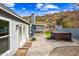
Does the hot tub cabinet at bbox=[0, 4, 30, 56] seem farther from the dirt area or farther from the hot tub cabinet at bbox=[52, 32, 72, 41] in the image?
the hot tub cabinet at bbox=[52, 32, 72, 41]

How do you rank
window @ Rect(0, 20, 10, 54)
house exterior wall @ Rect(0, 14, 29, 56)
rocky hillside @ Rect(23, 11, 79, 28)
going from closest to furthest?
window @ Rect(0, 20, 10, 54)
house exterior wall @ Rect(0, 14, 29, 56)
rocky hillside @ Rect(23, 11, 79, 28)

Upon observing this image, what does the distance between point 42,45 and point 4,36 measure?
76 centimetres

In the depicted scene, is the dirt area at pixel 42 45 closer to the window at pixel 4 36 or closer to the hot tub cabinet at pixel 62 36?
the hot tub cabinet at pixel 62 36

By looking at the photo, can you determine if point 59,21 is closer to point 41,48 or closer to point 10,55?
point 41,48

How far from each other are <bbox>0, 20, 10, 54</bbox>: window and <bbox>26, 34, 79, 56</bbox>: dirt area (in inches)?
17.6

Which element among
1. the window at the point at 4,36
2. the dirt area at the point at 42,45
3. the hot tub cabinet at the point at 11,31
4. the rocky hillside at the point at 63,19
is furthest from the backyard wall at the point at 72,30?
the window at the point at 4,36

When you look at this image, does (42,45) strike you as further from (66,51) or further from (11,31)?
(11,31)

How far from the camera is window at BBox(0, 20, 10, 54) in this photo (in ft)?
8.79

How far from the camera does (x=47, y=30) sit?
311 centimetres

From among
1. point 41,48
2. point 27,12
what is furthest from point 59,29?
point 27,12

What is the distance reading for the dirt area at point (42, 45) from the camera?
3002 mm

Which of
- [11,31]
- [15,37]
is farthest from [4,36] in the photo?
[15,37]

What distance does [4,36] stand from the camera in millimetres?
2752

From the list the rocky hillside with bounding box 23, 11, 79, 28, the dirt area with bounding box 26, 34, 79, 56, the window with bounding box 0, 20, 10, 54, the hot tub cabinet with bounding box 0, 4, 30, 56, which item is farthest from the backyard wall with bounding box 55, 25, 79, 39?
the window with bounding box 0, 20, 10, 54
